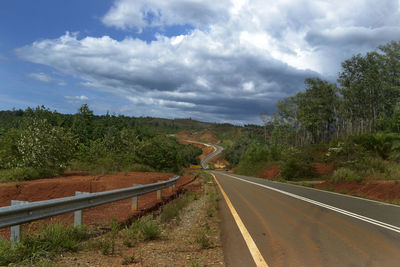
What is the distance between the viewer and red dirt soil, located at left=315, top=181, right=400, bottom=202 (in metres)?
16.6

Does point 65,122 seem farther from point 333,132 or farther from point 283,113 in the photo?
point 333,132

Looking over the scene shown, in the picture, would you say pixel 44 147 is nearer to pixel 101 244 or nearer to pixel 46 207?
pixel 46 207

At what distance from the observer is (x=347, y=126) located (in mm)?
69375

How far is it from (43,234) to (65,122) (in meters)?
80.3

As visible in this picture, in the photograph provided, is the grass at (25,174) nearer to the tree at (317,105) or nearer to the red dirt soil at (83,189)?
the red dirt soil at (83,189)

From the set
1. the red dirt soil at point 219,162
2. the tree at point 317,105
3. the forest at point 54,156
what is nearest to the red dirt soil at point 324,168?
the forest at point 54,156

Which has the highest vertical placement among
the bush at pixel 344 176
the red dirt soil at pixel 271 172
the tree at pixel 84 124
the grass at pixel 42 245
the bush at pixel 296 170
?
the tree at pixel 84 124

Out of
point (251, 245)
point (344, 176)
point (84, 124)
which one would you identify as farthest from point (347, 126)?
point (251, 245)

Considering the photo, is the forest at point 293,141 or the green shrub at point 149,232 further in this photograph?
the forest at point 293,141

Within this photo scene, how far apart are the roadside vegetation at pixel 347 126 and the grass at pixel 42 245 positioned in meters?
20.7

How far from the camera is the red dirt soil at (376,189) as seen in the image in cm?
1656

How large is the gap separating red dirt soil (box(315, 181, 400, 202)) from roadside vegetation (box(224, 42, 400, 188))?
3.70 ft

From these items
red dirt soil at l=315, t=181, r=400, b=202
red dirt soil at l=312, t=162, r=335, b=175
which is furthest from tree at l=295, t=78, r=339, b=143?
red dirt soil at l=315, t=181, r=400, b=202

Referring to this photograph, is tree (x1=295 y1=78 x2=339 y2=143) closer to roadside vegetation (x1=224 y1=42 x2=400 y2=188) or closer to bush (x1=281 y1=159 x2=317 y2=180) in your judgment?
roadside vegetation (x1=224 y1=42 x2=400 y2=188)
